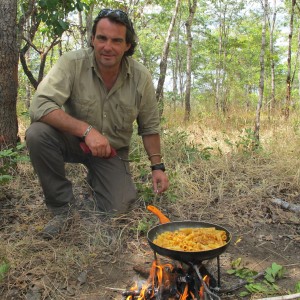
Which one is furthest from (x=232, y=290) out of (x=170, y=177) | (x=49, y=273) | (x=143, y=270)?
(x=170, y=177)

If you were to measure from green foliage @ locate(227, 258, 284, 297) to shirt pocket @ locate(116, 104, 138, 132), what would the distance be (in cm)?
138

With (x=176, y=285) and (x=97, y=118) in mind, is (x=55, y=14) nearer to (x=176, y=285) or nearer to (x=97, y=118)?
(x=97, y=118)

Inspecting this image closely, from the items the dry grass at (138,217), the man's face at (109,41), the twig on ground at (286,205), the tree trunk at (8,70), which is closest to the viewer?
the dry grass at (138,217)

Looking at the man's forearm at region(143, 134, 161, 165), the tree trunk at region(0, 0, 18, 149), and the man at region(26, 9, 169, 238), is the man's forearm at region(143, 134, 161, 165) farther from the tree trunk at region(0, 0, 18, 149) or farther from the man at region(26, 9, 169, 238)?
the tree trunk at region(0, 0, 18, 149)

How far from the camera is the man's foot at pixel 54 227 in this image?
7.94 feet

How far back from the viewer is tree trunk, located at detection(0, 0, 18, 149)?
3.19m

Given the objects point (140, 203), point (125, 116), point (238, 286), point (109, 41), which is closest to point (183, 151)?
point (140, 203)

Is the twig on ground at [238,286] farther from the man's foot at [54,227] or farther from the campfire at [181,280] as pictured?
the man's foot at [54,227]

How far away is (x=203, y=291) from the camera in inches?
60.6

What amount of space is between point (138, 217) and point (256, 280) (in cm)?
108

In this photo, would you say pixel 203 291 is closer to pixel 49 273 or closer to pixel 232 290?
pixel 232 290

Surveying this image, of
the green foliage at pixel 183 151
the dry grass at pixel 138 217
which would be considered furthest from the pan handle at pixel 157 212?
the green foliage at pixel 183 151

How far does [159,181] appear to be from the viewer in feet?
8.71

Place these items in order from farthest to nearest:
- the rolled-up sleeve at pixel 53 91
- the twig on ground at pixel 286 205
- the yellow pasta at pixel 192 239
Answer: the twig on ground at pixel 286 205
the rolled-up sleeve at pixel 53 91
the yellow pasta at pixel 192 239
